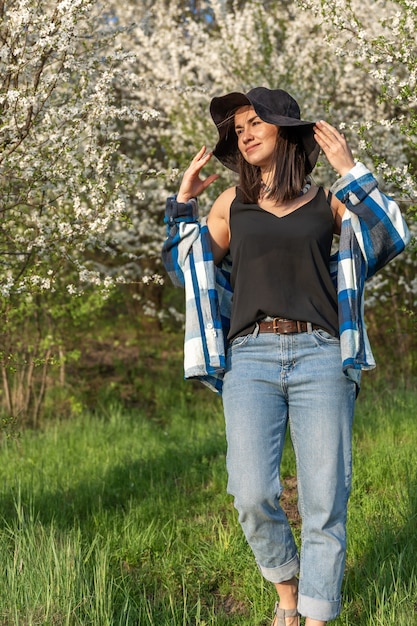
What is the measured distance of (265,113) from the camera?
11.1ft

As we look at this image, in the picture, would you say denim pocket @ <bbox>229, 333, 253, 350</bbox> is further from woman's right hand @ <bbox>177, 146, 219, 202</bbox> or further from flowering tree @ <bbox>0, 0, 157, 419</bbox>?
flowering tree @ <bbox>0, 0, 157, 419</bbox>

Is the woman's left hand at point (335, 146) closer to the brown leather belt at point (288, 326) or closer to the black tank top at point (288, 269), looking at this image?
the black tank top at point (288, 269)

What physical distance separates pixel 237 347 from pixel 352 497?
198 centimetres

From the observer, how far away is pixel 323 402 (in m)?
3.10

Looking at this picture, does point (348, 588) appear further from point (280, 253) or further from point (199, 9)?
point (199, 9)

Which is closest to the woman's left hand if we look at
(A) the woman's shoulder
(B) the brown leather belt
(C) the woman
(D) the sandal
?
(C) the woman

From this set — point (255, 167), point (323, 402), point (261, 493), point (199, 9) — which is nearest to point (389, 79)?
point (255, 167)

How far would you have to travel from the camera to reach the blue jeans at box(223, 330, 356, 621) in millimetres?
3092

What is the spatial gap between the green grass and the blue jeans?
50 cm

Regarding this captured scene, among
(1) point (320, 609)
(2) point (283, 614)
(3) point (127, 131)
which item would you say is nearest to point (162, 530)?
(2) point (283, 614)

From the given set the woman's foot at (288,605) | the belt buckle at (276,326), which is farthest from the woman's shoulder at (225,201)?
the woman's foot at (288,605)

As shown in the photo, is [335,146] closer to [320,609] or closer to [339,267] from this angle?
[339,267]

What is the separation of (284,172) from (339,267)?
45cm

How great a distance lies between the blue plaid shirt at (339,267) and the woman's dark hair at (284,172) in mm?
195
